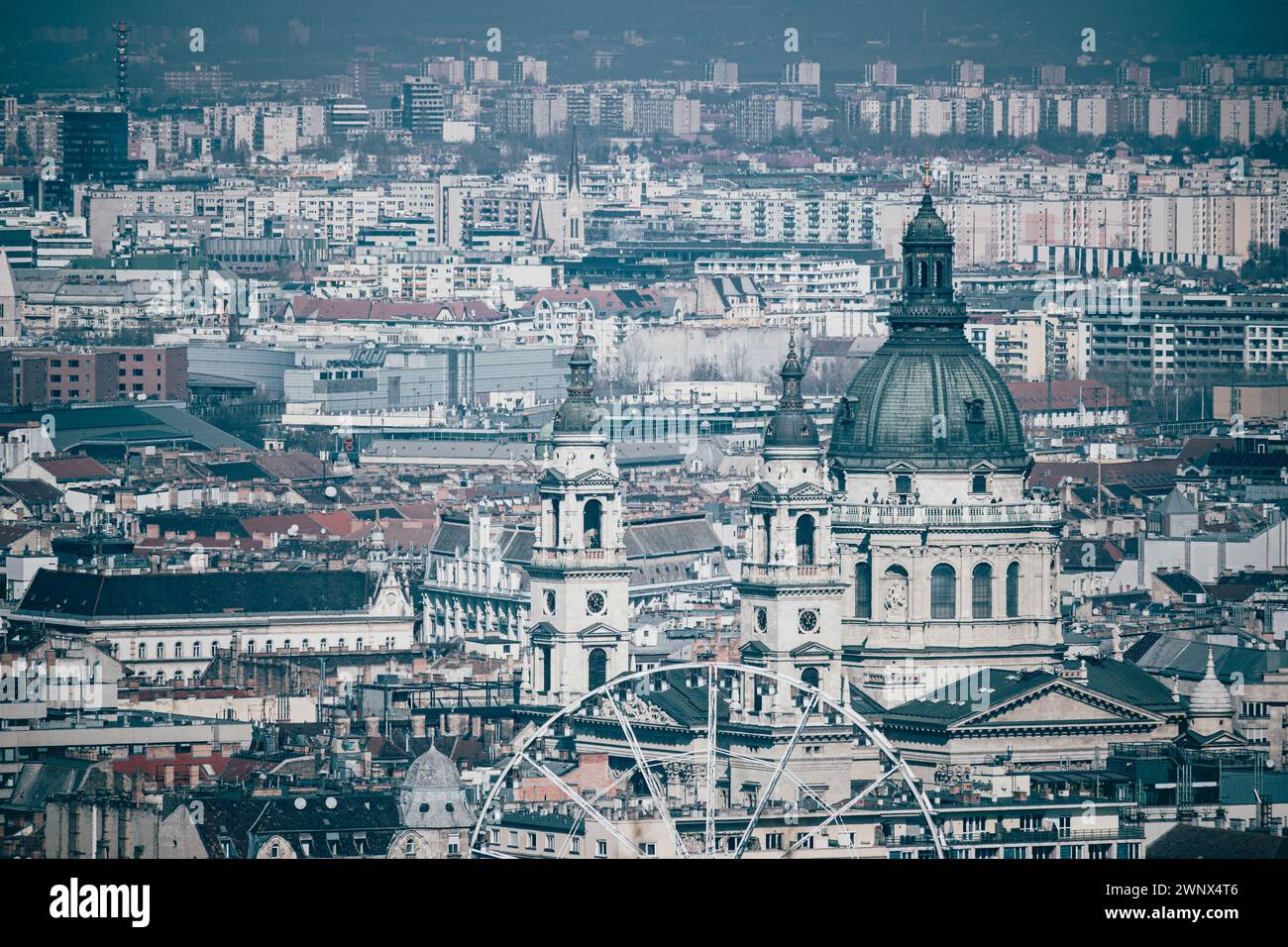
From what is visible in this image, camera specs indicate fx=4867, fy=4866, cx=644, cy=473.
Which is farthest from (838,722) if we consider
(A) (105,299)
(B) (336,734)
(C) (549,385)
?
(A) (105,299)

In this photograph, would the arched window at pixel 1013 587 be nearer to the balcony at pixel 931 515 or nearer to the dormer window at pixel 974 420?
the balcony at pixel 931 515

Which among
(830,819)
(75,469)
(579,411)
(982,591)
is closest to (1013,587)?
(982,591)

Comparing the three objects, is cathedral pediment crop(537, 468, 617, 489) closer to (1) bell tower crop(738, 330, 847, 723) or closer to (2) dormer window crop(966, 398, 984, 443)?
(1) bell tower crop(738, 330, 847, 723)

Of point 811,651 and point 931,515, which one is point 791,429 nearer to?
point 811,651

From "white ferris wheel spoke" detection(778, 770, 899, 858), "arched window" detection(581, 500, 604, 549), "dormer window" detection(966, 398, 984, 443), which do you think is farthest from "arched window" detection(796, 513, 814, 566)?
"white ferris wheel spoke" detection(778, 770, 899, 858)
